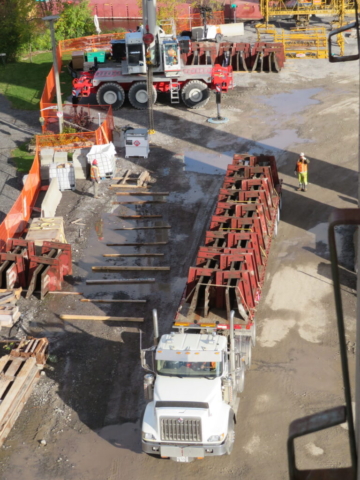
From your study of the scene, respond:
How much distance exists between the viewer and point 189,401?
484 inches

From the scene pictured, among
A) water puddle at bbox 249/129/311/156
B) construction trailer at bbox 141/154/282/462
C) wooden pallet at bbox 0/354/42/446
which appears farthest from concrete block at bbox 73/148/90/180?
wooden pallet at bbox 0/354/42/446

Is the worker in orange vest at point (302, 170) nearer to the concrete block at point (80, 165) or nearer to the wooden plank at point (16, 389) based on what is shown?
the concrete block at point (80, 165)

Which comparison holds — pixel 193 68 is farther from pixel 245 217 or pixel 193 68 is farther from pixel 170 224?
pixel 245 217

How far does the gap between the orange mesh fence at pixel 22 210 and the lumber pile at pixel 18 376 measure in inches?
197

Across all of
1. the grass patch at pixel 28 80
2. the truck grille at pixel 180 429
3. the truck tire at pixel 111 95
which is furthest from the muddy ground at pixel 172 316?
the grass patch at pixel 28 80

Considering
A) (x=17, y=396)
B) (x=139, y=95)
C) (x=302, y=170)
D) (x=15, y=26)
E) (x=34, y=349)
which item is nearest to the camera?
(x=17, y=396)

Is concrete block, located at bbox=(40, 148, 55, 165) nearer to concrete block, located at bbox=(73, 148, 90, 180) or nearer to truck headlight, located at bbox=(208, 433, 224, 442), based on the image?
concrete block, located at bbox=(73, 148, 90, 180)

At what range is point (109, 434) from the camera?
13914mm

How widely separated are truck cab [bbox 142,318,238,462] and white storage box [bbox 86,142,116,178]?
531 inches

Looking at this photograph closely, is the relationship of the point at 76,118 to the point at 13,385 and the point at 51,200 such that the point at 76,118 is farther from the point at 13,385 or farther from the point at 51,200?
the point at 13,385

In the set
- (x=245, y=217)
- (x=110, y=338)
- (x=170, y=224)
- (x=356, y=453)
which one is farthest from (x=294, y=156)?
(x=356, y=453)

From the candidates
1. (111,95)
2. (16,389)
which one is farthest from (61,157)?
(16,389)

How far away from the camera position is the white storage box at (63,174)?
25.3 m

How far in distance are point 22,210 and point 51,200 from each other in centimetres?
122
